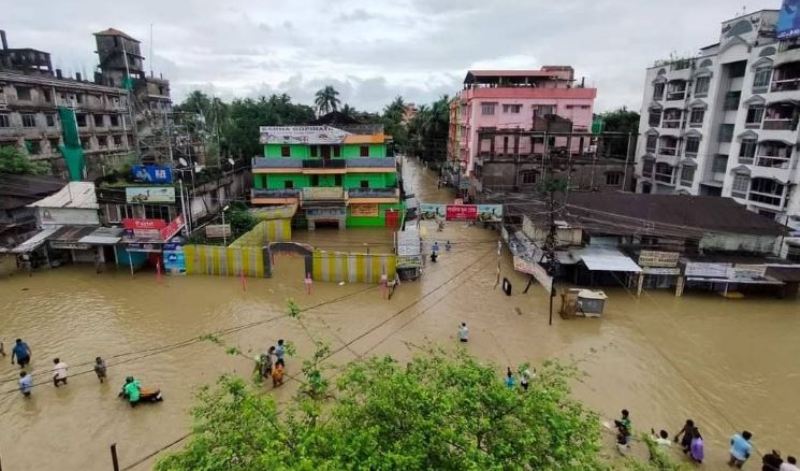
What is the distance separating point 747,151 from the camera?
3462 cm

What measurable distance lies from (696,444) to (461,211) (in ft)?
84.9

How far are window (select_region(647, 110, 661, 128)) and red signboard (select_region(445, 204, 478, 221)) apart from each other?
23416 mm

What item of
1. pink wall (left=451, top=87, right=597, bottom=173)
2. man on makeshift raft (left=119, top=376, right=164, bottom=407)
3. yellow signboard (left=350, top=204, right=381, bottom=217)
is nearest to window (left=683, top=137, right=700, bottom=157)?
pink wall (left=451, top=87, right=597, bottom=173)

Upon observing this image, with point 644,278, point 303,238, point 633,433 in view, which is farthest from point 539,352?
point 303,238

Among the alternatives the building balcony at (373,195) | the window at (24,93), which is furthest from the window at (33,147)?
the building balcony at (373,195)

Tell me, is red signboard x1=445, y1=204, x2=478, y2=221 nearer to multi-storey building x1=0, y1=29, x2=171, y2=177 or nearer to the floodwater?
the floodwater

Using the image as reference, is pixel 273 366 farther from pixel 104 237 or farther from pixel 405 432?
pixel 104 237

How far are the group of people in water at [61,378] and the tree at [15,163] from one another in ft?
78.4

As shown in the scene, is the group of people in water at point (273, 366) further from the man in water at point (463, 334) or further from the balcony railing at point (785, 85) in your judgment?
the balcony railing at point (785, 85)

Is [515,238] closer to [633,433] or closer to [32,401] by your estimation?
[633,433]

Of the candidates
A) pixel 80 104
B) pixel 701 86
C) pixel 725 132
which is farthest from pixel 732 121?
pixel 80 104

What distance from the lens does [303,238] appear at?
121ft

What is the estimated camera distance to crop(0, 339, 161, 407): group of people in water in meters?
15.9

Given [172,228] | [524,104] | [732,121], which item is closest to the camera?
[172,228]
